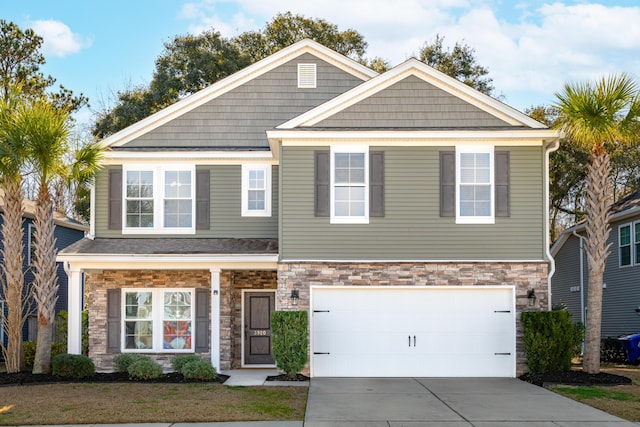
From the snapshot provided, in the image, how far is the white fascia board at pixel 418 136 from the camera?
52.6 ft

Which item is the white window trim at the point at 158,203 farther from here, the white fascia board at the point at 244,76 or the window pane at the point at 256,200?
the window pane at the point at 256,200

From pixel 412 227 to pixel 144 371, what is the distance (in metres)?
6.43

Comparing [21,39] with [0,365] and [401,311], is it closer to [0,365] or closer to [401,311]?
[0,365]

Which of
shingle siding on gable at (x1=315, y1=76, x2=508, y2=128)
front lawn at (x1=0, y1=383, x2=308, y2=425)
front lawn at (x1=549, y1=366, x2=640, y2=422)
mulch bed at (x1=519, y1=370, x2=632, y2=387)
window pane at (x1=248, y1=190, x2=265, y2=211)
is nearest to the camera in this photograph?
front lawn at (x1=0, y1=383, x2=308, y2=425)

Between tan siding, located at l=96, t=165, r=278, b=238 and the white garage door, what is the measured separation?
2.71 metres

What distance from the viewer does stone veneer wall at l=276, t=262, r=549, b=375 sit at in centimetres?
1609

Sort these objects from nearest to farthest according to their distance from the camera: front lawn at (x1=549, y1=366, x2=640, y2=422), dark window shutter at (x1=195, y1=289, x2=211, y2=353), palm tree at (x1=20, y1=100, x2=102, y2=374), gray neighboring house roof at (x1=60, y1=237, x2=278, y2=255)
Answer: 1. front lawn at (x1=549, y1=366, x2=640, y2=422)
2. palm tree at (x1=20, y1=100, x2=102, y2=374)
3. gray neighboring house roof at (x1=60, y1=237, x2=278, y2=255)
4. dark window shutter at (x1=195, y1=289, x2=211, y2=353)

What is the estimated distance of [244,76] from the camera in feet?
64.2

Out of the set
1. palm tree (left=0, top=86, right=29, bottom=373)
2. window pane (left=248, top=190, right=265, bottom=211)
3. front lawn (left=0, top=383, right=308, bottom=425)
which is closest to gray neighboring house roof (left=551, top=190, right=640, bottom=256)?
window pane (left=248, top=190, right=265, bottom=211)

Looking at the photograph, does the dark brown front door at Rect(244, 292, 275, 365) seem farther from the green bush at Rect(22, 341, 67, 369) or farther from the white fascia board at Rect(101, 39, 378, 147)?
the green bush at Rect(22, 341, 67, 369)

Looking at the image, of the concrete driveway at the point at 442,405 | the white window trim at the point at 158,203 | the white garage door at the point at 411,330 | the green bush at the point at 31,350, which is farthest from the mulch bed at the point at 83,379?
the white window trim at the point at 158,203

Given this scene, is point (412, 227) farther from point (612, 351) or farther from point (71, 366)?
point (612, 351)

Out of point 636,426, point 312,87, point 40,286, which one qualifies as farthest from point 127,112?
point 636,426

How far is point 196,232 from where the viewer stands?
18.1 m
